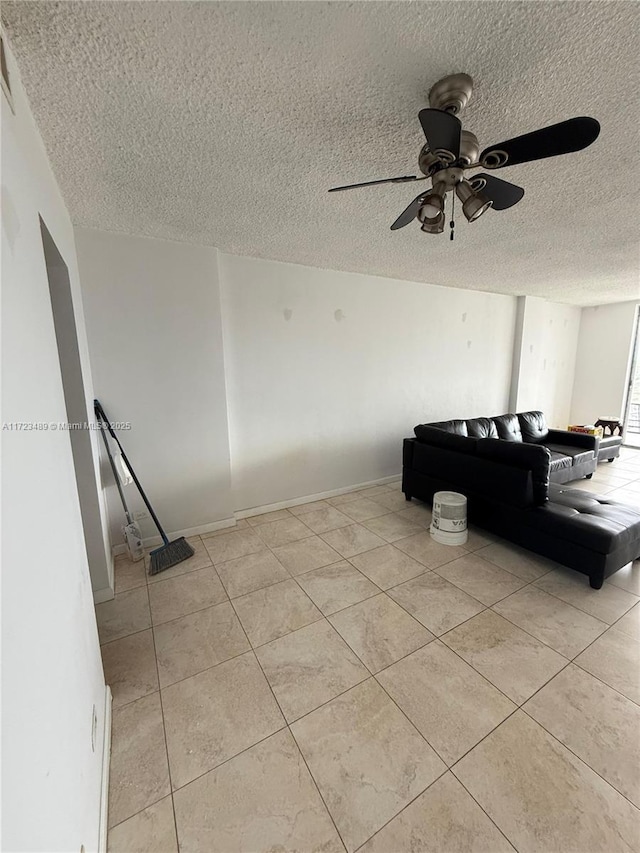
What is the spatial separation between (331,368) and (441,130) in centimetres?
268

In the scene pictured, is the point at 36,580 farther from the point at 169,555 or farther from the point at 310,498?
the point at 310,498

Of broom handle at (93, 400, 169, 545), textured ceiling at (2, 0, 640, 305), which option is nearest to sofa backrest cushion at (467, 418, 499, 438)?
textured ceiling at (2, 0, 640, 305)

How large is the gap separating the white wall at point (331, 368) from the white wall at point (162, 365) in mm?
258

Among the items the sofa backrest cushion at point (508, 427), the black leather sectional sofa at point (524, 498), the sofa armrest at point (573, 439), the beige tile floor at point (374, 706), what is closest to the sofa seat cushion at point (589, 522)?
the black leather sectional sofa at point (524, 498)

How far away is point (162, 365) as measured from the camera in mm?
2809

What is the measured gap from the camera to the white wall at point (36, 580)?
63 centimetres

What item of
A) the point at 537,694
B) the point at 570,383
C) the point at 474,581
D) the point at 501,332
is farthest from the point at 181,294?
the point at 570,383

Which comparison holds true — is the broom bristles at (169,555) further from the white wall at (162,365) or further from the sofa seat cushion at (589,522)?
the sofa seat cushion at (589,522)

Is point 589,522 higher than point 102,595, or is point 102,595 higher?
point 589,522

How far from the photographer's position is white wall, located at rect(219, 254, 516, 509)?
3328mm

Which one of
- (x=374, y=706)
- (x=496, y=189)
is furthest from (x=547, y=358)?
(x=374, y=706)

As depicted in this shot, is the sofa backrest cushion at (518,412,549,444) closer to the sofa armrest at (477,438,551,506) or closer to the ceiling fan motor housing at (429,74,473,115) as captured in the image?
the sofa armrest at (477,438,551,506)

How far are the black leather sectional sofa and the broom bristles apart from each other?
2332 mm

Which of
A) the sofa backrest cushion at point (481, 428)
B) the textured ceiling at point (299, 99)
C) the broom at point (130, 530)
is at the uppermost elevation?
the textured ceiling at point (299, 99)
